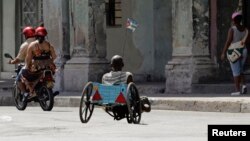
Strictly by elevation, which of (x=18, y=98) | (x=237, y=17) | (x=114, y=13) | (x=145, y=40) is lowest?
(x=18, y=98)

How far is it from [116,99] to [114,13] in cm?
1122

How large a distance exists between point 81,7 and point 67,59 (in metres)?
1.54

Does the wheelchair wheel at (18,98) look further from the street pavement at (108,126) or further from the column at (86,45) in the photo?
the column at (86,45)

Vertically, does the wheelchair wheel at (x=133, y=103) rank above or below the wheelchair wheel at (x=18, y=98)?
above

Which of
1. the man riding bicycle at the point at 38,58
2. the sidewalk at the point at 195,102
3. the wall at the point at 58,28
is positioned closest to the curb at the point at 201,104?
the sidewalk at the point at 195,102

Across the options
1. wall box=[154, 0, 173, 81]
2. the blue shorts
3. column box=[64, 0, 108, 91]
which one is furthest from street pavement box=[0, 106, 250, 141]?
wall box=[154, 0, 173, 81]

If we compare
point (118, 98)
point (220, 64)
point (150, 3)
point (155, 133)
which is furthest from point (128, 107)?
point (150, 3)

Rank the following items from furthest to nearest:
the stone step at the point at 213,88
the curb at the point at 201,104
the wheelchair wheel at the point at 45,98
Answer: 1. the stone step at the point at 213,88
2. the wheelchair wheel at the point at 45,98
3. the curb at the point at 201,104

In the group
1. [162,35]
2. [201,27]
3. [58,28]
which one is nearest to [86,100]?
[201,27]

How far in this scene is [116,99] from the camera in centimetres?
1428

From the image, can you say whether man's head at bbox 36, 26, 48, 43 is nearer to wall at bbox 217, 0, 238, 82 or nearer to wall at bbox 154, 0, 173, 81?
wall at bbox 217, 0, 238, 82

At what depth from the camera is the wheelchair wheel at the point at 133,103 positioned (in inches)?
555

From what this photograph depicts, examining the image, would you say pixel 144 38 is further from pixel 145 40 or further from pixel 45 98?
pixel 45 98

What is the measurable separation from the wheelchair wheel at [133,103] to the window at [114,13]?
11084 millimetres
